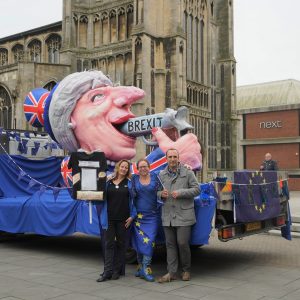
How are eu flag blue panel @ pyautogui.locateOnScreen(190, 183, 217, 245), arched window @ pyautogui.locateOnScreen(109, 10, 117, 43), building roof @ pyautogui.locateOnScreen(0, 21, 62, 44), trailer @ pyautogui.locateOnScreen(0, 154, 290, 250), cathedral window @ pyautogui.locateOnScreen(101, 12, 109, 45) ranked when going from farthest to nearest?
1. building roof @ pyautogui.locateOnScreen(0, 21, 62, 44)
2. cathedral window @ pyautogui.locateOnScreen(101, 12, 109, 45)
3. arched window @ pyautogui.locateOnScreen(109, 10, 117, 43)
4. trailer @ pyautogui.locateOnScreen(0, 154, 290, 250)
5. eu flag blue panel @ pyautogui.locateOnScreen(190, 183, 217, 245)

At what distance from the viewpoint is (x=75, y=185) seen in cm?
751

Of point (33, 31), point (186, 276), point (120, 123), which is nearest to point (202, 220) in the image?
point (186, 276)

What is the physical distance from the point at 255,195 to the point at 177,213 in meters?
1.71

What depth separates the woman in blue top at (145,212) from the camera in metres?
6.96

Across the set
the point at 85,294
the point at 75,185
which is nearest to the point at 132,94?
the point at 75,185

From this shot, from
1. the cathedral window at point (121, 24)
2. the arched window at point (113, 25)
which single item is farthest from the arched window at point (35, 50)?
the cathedral window at point (121, 24)

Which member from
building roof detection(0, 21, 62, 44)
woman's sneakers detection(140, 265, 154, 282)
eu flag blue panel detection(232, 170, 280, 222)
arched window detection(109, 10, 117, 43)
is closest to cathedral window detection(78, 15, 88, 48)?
arched window detection(109, 10, 117, 43)

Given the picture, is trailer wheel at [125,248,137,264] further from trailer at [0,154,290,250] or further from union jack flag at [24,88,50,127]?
union jack flag at [24,88,50,127]

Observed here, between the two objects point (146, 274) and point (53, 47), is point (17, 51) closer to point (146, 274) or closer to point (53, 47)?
point (53, 47)

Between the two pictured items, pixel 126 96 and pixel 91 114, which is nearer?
pixel 91 114

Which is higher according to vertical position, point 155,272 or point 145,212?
point 145,212

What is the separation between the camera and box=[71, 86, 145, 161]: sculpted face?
907cm

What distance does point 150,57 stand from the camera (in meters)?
36.7

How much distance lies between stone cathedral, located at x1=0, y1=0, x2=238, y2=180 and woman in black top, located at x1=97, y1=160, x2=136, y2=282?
24406 mm
